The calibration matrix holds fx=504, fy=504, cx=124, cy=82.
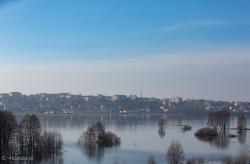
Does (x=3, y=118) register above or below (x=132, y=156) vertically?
above

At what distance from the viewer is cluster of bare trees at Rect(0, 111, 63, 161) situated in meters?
18.8

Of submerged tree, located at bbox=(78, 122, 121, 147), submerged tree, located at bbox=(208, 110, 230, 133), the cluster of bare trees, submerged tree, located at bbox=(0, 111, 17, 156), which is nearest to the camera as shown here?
submerged tree, located at bbox=(0, 111, 17, 156)

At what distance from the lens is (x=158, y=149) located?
2306cm

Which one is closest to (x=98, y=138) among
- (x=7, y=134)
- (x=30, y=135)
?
(x=30, y=135)

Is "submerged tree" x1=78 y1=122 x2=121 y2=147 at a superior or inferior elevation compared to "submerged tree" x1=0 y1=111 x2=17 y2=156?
inferior

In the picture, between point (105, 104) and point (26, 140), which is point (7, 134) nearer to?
point (26, 140)

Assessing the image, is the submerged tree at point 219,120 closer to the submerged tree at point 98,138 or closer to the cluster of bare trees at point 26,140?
the submerged tree at point 98,138

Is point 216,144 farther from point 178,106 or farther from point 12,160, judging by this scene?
point 178,106

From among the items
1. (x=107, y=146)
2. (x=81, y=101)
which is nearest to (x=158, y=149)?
(x=107, y=146)

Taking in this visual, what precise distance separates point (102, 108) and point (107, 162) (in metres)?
87.9

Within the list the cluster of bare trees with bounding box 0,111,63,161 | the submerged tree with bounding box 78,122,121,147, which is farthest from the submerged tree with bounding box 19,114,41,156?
the submerged tree with bounding box 78,122,121,147

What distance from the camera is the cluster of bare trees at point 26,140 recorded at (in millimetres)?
18844

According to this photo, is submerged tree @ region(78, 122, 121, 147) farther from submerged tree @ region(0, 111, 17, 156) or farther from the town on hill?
the town on hill

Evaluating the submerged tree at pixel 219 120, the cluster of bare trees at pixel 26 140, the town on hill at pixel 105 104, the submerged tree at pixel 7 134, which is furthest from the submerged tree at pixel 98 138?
the town on hill at pixel 105 104
